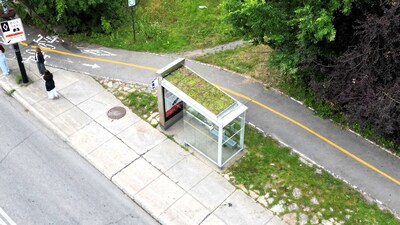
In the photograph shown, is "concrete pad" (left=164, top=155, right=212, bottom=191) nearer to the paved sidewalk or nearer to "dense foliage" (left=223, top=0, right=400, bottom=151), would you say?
the paved sidewalk

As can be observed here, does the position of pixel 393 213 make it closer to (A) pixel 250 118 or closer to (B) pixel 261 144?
(B) pixel 261 144

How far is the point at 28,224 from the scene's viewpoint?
11.7 meters

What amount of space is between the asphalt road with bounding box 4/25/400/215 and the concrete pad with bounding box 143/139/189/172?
2709mm

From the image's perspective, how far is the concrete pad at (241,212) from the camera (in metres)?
11.6

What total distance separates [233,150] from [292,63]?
11.3 ft

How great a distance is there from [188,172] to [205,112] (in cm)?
198

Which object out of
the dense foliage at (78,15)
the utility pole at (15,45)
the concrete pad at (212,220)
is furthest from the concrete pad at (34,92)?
the concrete pad at (212,220)

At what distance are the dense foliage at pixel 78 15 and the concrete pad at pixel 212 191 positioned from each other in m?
9.46

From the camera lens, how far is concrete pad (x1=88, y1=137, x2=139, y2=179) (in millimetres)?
13109

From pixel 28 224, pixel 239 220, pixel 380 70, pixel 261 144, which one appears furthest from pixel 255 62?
pixel 28 224

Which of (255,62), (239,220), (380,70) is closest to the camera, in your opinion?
(239,220)

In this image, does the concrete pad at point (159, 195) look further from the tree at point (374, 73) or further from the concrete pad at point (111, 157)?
the tree at point (374, 73)

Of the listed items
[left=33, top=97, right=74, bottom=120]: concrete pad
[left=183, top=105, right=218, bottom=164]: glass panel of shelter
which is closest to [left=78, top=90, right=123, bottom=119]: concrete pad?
[left=33, top=97, right=74, bottom=120]: concrete pad

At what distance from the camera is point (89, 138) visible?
14.1 m
